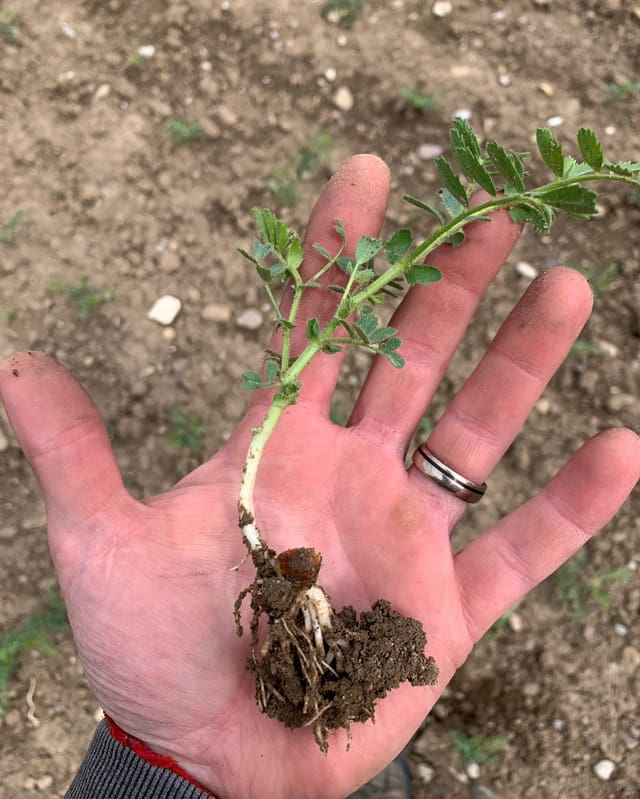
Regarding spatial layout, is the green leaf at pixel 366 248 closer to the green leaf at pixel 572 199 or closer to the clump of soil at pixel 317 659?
the green leaf at pixel 572 199

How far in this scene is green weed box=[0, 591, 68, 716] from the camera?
3.49 meters

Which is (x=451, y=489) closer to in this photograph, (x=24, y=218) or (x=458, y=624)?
(x=458, y=624)

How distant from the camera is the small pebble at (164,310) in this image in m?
3.88

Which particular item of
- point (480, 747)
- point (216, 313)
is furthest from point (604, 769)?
point (216, 313)

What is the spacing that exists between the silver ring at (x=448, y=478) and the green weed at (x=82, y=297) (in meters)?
1.99

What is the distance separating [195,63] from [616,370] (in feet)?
9.44

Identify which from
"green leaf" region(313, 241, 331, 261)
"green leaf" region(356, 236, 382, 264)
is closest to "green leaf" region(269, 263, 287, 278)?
"green leaf" region(313, 241, 331, 261)

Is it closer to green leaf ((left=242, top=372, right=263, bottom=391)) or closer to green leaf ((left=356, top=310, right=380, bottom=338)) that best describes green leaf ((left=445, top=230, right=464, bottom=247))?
green leaf ((left=356, top=310, right=380, bottom=338))

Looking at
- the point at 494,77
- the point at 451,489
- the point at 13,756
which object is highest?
the point at 494,77

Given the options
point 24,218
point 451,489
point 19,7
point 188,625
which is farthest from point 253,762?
point 19,7

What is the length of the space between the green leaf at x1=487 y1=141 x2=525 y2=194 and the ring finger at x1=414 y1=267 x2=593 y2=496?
0.50m

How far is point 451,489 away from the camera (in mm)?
2738

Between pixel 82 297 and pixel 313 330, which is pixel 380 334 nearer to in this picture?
pixel 313 330

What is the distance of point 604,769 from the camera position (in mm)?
3400
